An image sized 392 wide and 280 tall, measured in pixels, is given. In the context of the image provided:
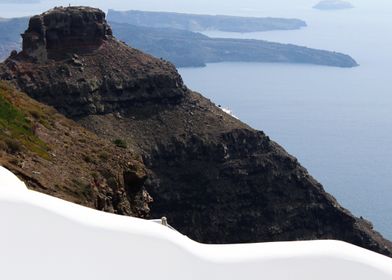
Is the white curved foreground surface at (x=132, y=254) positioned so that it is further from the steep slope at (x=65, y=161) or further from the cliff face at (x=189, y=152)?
the cliff face at (x=189, y=152)

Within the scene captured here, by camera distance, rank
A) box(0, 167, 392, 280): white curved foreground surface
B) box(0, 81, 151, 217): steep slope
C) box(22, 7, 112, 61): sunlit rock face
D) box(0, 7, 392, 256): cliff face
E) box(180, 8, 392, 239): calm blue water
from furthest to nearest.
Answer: box(180, 8, 392, 239): calm blue water
box(22, 7, 112, 61): sunlit rock face
box(0, 7, 392, 256): cliff face
box(0, 81, 151, 217): steep slope
box(0, 167, 392, 280): white curved foreground surface

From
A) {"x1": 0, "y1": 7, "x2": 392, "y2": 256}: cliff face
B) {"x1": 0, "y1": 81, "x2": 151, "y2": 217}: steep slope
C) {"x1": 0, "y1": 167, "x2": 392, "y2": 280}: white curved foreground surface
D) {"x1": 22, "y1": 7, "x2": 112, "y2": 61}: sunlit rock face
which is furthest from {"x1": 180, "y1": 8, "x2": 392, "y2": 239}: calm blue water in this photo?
{"x1": 0, "y1": 167, "x2": 392, "y2": 280}: white curved foreground surface

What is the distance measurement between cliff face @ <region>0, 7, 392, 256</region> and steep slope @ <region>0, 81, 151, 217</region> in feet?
60.2

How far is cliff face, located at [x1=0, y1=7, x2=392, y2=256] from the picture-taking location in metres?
49.8

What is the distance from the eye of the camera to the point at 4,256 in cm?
713

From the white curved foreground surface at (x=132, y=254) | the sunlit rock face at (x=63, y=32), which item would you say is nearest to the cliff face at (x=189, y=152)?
the sunlit rock face at (x=63, y=32)

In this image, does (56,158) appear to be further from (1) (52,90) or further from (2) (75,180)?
(1) (52,90)

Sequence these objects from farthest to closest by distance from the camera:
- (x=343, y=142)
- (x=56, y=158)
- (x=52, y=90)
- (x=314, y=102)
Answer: (x=314, y=102) < (x=343, y=142) < (x=52, y=90) < (x=56, y=158)

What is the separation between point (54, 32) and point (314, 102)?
116907 millimetres

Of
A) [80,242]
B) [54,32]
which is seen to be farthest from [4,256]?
[54,32]

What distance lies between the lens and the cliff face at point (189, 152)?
1961 inches

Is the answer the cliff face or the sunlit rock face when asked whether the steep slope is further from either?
the sunlit rock face

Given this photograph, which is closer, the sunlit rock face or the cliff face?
the cliff face

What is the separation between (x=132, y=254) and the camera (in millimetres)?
7395
